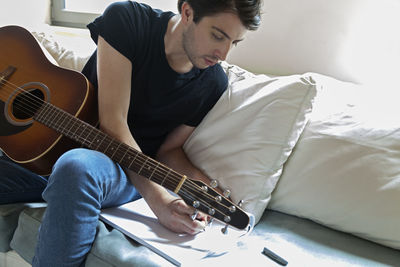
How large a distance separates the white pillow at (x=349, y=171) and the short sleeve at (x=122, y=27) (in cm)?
61

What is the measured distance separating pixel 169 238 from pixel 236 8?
0.63 m

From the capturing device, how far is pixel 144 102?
1104mm

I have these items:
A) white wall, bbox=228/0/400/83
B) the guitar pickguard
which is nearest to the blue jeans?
the guitar pickguard

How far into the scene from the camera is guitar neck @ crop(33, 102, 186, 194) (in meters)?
0.79

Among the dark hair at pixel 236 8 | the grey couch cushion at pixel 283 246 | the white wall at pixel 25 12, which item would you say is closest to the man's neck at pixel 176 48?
the dark hair at pixel 236 8

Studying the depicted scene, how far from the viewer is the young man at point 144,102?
733mm

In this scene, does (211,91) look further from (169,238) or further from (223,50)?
(169,238)

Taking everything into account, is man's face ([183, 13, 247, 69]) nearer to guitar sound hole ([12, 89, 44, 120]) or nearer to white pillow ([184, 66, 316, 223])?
white pillow ([184, 66, 316, 223])

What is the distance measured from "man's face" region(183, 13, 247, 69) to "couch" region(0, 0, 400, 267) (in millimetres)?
210

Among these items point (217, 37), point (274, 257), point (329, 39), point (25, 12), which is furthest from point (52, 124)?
point (25, 12)

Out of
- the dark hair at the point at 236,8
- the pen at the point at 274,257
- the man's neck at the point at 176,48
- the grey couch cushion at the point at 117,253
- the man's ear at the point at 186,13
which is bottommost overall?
the grey couch cushion at the point at 117,253

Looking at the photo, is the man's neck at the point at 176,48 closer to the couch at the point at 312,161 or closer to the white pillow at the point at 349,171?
the couch at the point at 312,161

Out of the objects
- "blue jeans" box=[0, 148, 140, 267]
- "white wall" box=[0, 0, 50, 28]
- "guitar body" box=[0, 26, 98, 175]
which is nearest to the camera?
"blue jeans" box=[0, 148, 140, 267]

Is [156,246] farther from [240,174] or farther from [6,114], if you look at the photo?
[6,114]
